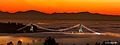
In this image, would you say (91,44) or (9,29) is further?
(9,29)

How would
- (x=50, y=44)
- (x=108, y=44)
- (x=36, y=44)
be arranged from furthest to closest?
(x=36, y=44) → (x=108, y=44) → (x=50, y=44)

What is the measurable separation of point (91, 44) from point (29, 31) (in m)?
46.5

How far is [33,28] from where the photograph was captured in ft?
395

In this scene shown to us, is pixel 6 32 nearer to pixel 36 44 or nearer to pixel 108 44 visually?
pixel 36 44

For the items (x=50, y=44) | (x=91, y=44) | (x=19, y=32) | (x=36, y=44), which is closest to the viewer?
(x=50, y=44)

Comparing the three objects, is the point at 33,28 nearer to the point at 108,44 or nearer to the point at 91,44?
the point at 91,44

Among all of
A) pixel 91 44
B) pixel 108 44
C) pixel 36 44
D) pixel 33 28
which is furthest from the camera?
pixel 33 28

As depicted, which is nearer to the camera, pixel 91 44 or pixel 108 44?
pixel 108 44

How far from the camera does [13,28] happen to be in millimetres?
113438

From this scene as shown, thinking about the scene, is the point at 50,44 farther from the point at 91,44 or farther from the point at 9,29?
the point at 9,29

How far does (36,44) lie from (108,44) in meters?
15.8

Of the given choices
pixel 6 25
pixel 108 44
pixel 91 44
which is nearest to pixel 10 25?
pixel 6 25

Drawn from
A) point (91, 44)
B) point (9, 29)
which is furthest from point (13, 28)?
point (91, 44)

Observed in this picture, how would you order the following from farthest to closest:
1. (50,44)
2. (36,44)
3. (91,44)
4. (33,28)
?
(33,28), (91,44), (36,44), (50,44)
